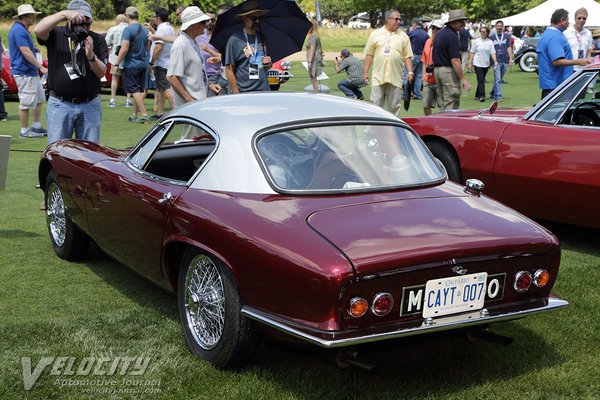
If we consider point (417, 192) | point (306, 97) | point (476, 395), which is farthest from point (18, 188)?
point (476, 395)

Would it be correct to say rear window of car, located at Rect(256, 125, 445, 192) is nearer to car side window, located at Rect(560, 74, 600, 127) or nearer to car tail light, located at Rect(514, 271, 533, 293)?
car tail light, located at Rect(514, 271, 533, 293)

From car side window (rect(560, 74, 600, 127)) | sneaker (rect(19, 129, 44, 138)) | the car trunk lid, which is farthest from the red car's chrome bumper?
sneaker (rect(19, 129, 44, 138))

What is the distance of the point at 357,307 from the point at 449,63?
9039 mm

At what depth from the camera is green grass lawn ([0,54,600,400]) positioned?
3.97m

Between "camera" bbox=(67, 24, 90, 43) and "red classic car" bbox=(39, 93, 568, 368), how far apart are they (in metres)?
2.28

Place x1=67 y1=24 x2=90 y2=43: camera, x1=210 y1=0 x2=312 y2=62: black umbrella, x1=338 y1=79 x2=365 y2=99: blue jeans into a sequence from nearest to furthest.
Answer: x1=67 y1=24 x2=90 y2=43: camera
x1=210 y1=0 x2=312 y2=62: black umbrella
x1=338 y1=79 x2=365 y2=99: blue jeans

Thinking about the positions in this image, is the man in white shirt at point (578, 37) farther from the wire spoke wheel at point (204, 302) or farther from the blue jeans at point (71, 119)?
the wire spoke wheel at point (204, 302)

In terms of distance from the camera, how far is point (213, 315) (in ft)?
13.8

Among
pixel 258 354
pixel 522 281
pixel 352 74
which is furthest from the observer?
pixel 352 74

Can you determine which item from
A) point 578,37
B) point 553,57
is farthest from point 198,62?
point 578,37

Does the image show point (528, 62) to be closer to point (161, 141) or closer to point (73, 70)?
point (73, 70)

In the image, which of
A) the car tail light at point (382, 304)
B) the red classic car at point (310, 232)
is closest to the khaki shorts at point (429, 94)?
the red classic car at point (310, 232)

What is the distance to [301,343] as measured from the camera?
386 cm

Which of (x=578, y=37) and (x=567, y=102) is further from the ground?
(x=578, y=37)
